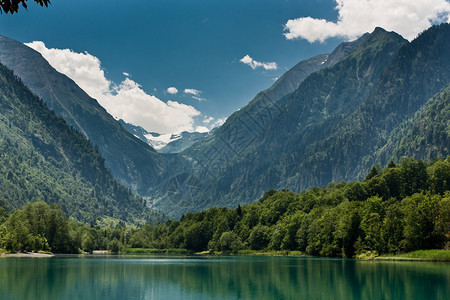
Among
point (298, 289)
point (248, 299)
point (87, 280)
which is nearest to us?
point (248, 299)

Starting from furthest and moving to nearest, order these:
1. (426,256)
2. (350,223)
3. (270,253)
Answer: (270,253)
(350,223)
(426,256)

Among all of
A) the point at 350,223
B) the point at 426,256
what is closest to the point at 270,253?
the point at 350,223

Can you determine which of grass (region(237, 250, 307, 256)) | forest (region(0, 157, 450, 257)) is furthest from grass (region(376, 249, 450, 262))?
grass (region(237, 250, 307, 256))

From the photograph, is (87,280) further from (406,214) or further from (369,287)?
(406,214)

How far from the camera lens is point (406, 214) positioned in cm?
10219

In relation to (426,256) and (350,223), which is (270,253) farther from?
(426,256)

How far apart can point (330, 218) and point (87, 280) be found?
87669 mm

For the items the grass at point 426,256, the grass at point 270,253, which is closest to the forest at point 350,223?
the grass at point 426,256

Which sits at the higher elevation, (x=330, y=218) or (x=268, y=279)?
A: (x=330, y=218)

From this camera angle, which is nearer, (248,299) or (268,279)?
(248,299)

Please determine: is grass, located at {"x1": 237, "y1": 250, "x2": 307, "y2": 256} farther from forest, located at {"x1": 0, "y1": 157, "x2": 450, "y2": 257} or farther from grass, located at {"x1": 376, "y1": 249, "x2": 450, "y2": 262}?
grass, located at {"x1": 376, "y1": 249, "x2": 450, "y2": 262}

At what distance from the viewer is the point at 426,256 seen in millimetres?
91938

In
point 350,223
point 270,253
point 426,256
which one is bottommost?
point 270,253

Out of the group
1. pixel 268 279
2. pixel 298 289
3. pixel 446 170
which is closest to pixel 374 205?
pixel 446 170
